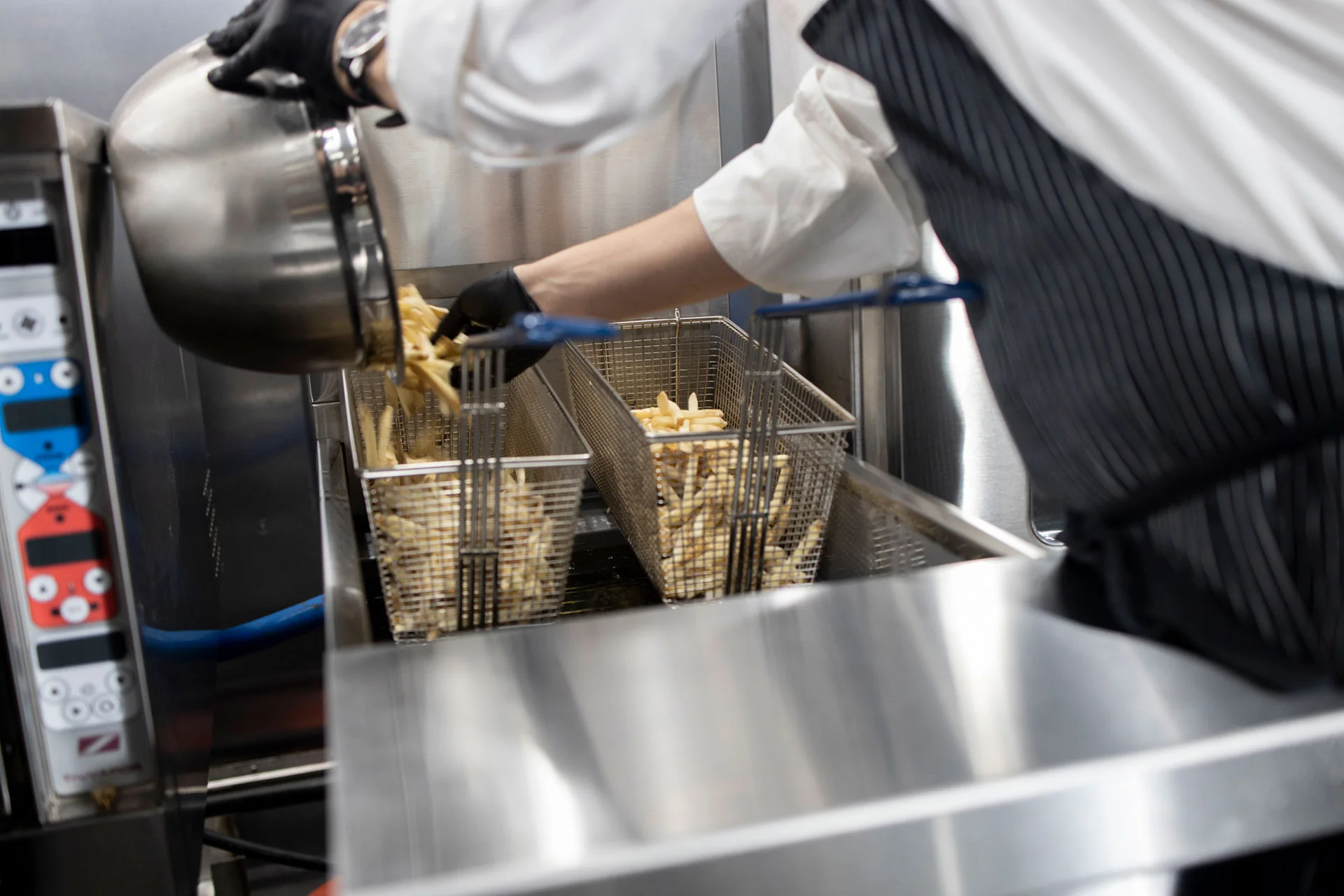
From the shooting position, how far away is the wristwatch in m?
0.73

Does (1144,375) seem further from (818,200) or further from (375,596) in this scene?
(375,596)

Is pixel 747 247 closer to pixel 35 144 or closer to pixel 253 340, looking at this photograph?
pixel 253 340

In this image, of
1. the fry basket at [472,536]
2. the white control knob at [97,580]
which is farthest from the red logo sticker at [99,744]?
the fry basket at [472,536]

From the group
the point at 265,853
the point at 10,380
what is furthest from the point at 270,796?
the point at 10,380

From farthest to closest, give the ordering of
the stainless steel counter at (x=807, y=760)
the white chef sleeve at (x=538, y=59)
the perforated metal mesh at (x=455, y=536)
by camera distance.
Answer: the perforated metal mesh at (x=455, y=536) < the white chef sleeve at (x=538, y=59) < the stainless steel counter at (x=807, y=760)

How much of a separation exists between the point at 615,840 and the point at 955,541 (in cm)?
54

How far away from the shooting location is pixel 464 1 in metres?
0.64

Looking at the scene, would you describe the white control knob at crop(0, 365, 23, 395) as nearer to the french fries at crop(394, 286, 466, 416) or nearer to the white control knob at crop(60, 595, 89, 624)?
the white control knob at crop(60, 595, 89, 624)

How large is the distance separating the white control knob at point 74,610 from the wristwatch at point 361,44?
0.42 metres

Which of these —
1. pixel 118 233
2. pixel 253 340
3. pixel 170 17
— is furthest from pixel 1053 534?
pixel 170 17

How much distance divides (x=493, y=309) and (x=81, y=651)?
1.71 feet

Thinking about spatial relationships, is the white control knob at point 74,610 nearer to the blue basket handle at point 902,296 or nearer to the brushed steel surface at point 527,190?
the blue basket handle at point 902,296

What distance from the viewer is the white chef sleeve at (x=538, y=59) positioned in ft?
2.12

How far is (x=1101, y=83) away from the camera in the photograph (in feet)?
1.90
